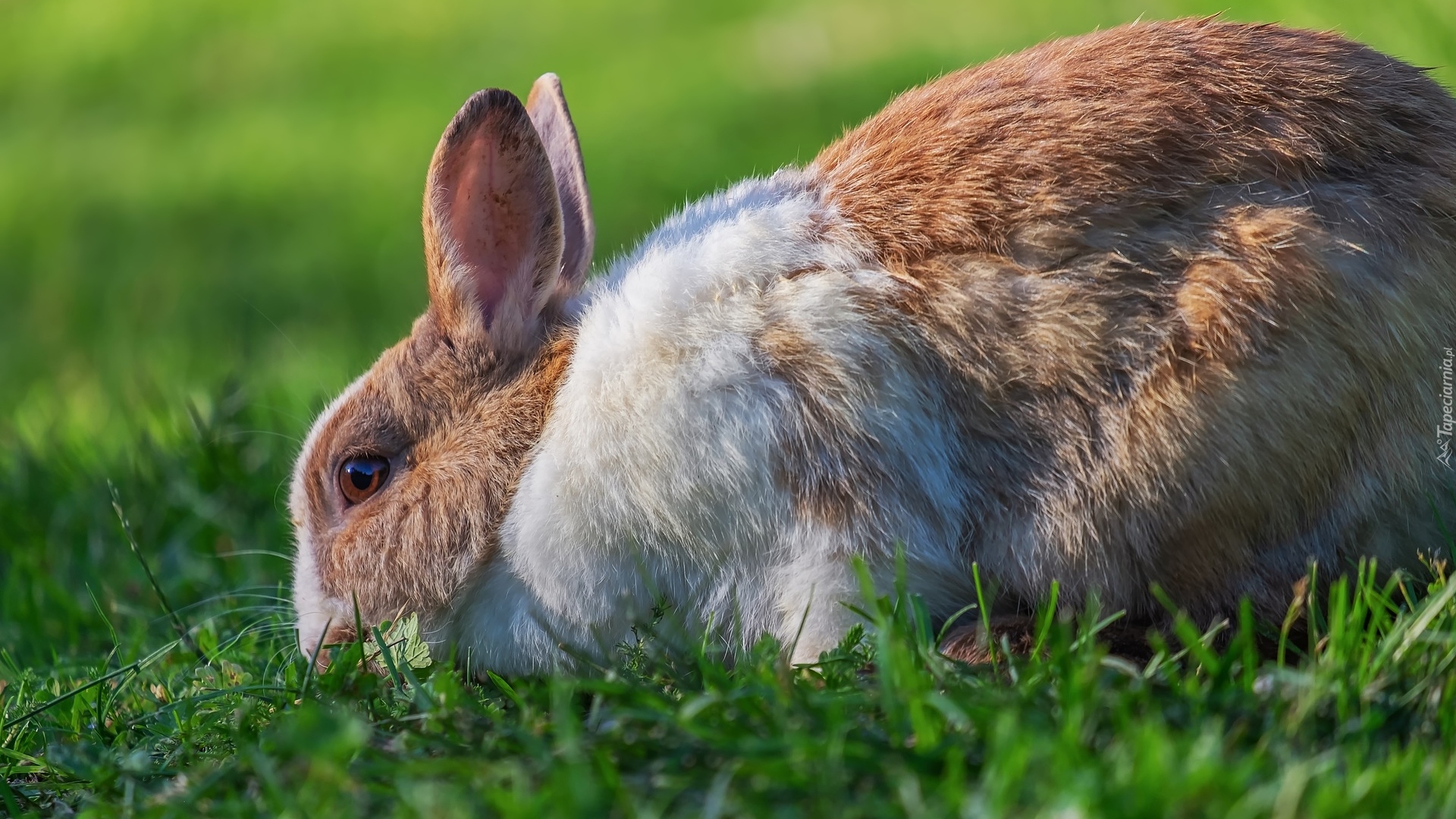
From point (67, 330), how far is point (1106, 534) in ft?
21.0

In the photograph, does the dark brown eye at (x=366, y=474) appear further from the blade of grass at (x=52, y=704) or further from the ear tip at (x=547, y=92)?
the ear tip at (x=547, y=92)

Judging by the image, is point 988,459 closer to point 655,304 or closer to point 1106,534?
point 1106,534

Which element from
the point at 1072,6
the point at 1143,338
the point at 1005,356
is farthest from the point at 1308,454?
the point at 1072,6

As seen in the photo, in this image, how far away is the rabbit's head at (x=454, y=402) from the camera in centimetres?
333

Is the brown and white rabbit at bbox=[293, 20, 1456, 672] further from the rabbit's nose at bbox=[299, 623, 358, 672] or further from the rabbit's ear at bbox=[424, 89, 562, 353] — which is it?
the rabbit's nose at bbox=[299, 623, 358, 672]

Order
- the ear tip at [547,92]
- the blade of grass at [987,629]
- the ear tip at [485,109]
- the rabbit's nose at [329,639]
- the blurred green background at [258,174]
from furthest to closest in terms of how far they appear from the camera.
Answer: the blurred green background at [258,174]
the ear tip at [547,92]
the rabbit's nose at [329,639]
the ear tip at [485,109]
the blade of grass at [987,629]

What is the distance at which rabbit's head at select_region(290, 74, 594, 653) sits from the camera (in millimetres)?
3332

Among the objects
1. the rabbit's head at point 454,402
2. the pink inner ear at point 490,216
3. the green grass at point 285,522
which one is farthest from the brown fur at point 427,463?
the green grass at point 285,522

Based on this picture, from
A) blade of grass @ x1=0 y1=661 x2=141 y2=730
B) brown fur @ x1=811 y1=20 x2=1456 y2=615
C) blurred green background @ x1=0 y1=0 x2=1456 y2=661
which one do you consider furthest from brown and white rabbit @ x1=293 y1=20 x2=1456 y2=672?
blurred green background @ x1=0 y1=0 x2=1456 y2=661

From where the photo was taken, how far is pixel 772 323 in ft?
10.0

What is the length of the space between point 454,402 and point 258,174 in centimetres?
696

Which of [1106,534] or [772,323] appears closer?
[1106,534]

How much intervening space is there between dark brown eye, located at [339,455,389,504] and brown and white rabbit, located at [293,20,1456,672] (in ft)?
0.51

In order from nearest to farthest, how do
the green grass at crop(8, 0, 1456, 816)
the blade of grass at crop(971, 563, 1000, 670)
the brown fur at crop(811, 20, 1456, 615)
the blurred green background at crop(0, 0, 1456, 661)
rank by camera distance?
the green grass at crop(8, 0, 1456, 816)
the blade of grass at crop(971, 563, 1000, 670)
the brown fur at crop(811, 20, 1456, 615)
the blurred green background at crop(0, 0, 1456, 661)
